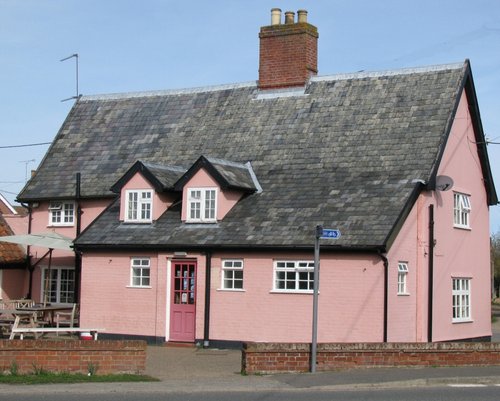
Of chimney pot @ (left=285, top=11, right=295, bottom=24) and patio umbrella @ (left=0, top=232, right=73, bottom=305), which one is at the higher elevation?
chimney pot @ (left=285, top=11, right=295, bottom=24)

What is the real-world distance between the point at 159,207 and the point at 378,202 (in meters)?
6.88

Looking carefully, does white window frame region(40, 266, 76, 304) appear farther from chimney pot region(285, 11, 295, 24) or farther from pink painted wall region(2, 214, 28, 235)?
chimney pot region(285, 11, 295, 24)

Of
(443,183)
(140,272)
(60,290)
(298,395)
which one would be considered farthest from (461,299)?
(60,290)

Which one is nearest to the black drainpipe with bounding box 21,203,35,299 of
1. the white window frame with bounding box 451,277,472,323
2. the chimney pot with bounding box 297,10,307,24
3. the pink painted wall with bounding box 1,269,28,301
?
the pink painted wall with bounding box 1,269,28,301

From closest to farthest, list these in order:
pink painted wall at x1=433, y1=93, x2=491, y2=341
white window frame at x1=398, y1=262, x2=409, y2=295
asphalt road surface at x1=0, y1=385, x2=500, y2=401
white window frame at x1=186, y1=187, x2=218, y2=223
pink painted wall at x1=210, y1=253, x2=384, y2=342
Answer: asphalt road surface at x1=0, y1=385, x2=500, y2=401
pink painted wall at x1=210, y1=253, x2=384, y2=342
white window frame at x1=398, y1=262, x2=409, y2=295
pink painted wall at x1=433, y1=93, x2=491, y2=341
white window frame at x1=186, y1=187, x2=218, y2=223

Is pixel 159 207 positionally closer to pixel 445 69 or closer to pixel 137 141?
pixel 137 141

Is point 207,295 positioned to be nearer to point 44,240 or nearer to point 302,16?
point 44,240

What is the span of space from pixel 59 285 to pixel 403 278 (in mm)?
12589

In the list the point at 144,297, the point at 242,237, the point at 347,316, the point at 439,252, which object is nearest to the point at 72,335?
the point at 144,297

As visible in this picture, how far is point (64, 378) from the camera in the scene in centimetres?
1650

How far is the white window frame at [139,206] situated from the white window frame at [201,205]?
134 centimetres

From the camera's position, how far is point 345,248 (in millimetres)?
23047

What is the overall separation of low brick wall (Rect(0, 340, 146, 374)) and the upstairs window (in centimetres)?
777

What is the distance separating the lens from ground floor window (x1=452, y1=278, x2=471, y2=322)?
26719mm
